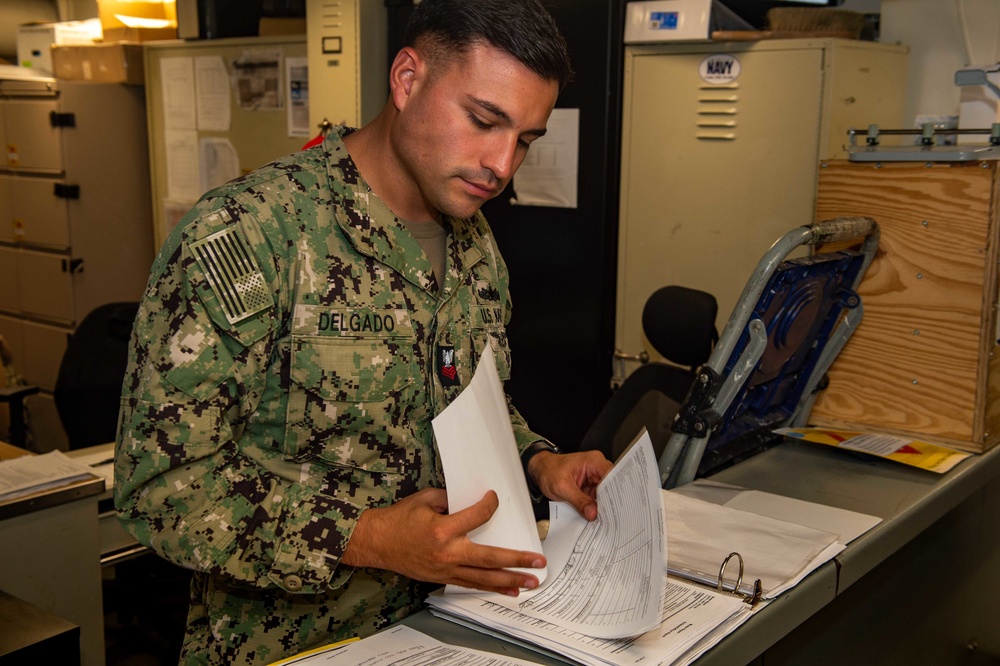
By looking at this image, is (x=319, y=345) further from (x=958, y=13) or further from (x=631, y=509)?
(x=958, y=13)

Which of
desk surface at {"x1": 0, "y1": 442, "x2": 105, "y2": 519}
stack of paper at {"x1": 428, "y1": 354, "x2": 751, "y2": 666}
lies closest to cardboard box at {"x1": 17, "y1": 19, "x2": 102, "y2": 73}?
desk surface at {"x1": 0, "y1": 442, "x2": 105, "y2": 519}

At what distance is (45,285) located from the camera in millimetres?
4426

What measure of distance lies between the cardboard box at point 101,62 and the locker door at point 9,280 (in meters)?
0.89

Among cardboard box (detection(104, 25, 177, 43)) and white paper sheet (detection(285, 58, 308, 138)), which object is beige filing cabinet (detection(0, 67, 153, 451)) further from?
white paper sheet (detection(285, 58, 308, 138))

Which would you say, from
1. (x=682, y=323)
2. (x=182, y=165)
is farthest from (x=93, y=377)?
(x=682, y=323)

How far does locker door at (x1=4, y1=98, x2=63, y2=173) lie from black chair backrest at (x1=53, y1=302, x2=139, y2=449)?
5.53 ft

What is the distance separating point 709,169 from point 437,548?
5.91ft

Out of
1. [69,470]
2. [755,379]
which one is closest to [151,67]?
[69,470]

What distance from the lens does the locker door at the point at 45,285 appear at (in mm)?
4355

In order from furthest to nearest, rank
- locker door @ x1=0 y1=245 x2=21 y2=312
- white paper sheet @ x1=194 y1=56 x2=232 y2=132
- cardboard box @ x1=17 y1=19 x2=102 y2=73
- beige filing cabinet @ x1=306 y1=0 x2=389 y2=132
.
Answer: locker door @ x1=0 y1=245 x2=21 y2=312
cardboard box @ x1=17 y1=19 x2=102 y2=73
white paper sheet @ x1=194 y1=56 x2=232 y2=132
beige filing cabinet @ x1=306 y1=0 x2=389 y2=132

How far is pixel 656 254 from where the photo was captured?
107 inches

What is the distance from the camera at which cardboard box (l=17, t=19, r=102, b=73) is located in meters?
4.41

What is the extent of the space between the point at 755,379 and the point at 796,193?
0.94 meters

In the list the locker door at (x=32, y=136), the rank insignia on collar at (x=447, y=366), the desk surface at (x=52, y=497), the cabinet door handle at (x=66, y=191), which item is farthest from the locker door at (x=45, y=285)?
the rank insignia on collar at (x=447, y=366)
